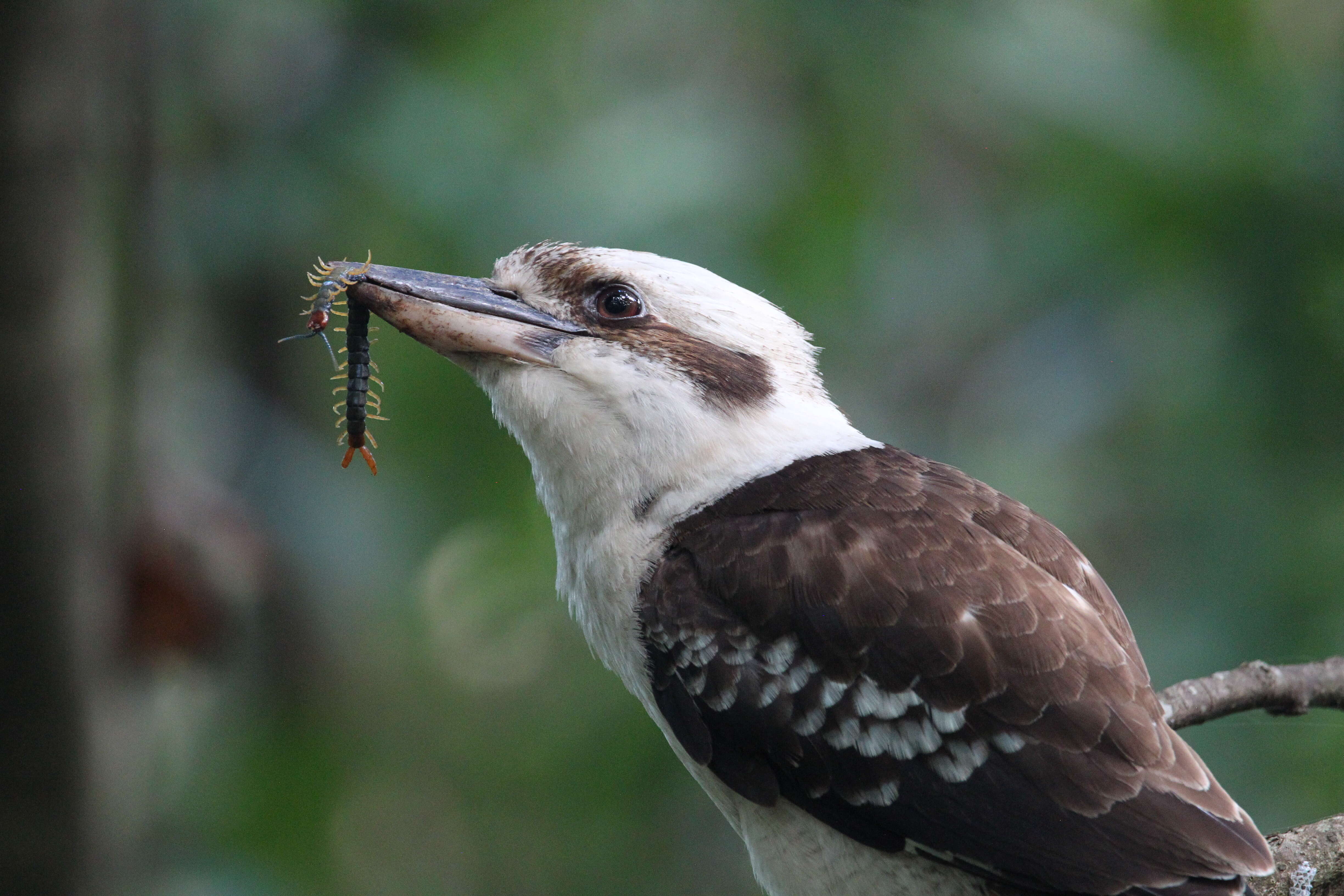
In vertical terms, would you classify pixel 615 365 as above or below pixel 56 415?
above

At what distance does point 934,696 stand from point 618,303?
44.4 inches

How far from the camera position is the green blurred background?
471 centimetres

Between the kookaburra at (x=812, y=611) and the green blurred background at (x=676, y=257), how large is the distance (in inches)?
61.8

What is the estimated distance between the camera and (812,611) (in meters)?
2.43

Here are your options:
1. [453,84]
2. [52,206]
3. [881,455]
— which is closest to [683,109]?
[453,84]

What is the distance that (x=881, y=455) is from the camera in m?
2.91

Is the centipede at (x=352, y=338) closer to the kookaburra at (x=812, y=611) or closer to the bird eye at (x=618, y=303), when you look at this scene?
the kookaburra at (x=812, y=611)

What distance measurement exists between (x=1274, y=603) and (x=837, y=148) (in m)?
2.39

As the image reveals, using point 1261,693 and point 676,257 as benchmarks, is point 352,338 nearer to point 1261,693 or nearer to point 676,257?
point 676,257

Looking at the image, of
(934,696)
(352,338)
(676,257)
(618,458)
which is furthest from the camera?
(676,257)

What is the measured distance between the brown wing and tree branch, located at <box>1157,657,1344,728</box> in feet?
1.57

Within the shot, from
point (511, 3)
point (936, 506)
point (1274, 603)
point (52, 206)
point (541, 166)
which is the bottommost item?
point (52, 206)

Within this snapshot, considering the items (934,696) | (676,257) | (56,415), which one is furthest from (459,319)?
(676,257)

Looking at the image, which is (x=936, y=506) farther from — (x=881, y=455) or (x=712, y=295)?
(x=712, y=295)
